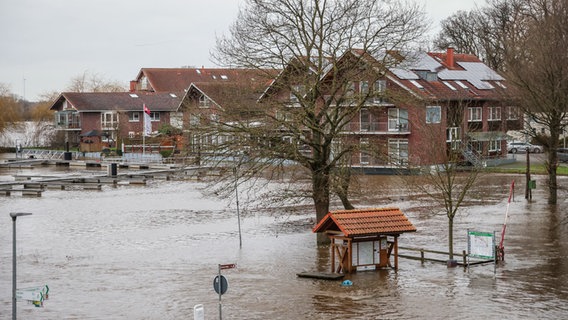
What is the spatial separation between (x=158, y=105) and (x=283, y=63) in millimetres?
71425

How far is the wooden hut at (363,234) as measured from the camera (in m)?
29.5

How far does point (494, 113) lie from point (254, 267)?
53.7 metres

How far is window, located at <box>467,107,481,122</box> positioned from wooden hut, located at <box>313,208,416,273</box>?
47.7 meters

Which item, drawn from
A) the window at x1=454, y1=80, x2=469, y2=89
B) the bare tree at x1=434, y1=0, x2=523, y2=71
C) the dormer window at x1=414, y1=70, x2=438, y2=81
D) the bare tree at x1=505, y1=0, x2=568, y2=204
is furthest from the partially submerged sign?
the bare tree at x1=434, y1=0, x2=523, y2=71

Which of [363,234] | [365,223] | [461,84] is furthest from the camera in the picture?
[461,84]

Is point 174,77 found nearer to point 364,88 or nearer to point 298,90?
point 364,88

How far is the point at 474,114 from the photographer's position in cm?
7775

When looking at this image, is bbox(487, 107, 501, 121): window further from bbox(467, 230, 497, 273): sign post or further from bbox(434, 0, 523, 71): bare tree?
bbox(467, 230, 497, 273): sign post

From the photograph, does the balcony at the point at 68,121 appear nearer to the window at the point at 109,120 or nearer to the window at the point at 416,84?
the window at the point at 109,120

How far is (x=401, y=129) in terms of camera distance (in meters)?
71.2

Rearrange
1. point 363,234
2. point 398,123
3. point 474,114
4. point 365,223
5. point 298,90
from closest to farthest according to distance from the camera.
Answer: point 363,234
point 365,223
point 298,90
point 398,123
point 474,114

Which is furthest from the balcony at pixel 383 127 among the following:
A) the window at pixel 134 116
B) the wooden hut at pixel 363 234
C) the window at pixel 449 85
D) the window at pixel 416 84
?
the window at pixel 134 116

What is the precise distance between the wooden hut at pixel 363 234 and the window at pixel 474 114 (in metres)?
47.7

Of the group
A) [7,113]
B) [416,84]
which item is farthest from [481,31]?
[7,113]
